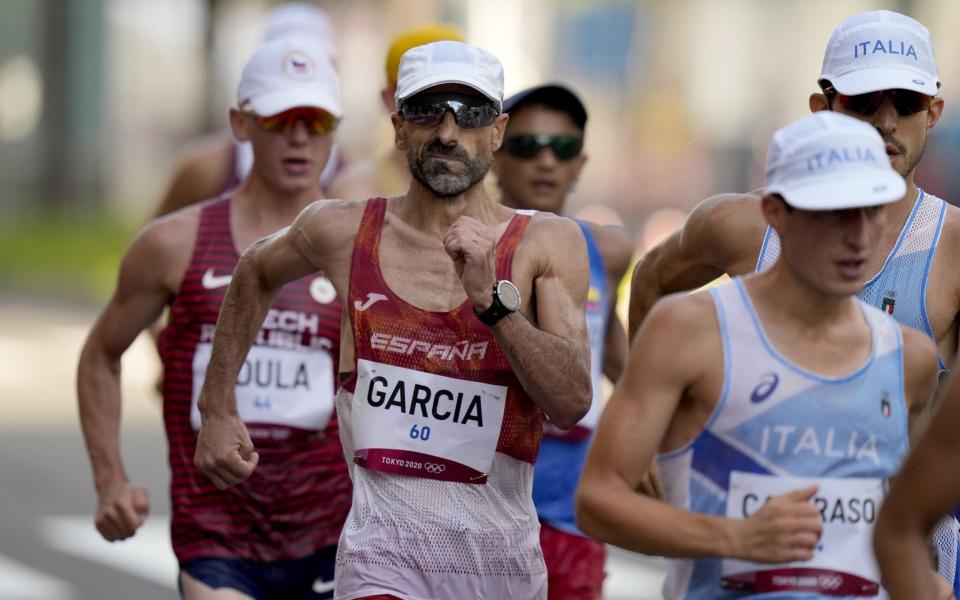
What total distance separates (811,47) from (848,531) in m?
23.0

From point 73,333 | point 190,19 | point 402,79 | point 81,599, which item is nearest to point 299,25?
point 81,599

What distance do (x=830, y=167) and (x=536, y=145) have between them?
326 cm

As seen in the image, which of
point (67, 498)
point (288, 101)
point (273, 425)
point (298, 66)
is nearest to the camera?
point (273, 425)

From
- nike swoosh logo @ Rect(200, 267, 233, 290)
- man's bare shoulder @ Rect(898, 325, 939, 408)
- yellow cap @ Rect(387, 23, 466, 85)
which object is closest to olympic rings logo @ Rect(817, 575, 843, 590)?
man's bare shoulder @ Rect(898, 325, 939, 408)

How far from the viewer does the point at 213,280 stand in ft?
22.7

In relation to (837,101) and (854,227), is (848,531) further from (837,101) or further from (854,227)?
(837,101)

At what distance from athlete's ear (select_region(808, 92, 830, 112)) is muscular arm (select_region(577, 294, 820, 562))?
1.54 m

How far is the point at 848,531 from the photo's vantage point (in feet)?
15.3

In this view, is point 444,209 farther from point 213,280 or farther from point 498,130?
point 213,280

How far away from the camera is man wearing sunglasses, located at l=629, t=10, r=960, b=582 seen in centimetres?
577

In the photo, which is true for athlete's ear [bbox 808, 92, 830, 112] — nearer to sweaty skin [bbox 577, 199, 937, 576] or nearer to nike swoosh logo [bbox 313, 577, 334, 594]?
sweaty skin [bbox 577, 199, 937, 576]

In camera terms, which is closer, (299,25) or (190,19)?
(299,25)

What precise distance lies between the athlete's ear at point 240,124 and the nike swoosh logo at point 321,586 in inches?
62.5

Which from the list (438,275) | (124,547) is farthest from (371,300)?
(124,547)
